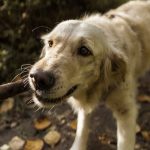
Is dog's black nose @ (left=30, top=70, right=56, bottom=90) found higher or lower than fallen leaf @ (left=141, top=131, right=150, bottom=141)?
higher

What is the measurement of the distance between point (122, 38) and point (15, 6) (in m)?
1.76

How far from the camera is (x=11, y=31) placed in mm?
5410

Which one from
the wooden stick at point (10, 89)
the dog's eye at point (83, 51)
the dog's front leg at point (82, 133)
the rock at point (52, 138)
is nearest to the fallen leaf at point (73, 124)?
the rock at point (52, 138)

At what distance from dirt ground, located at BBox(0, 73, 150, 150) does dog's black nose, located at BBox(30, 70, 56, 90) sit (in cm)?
157

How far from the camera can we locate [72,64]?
3.58 m

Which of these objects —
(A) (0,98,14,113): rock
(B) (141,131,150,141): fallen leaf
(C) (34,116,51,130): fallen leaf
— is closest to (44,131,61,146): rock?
(C) (34,116,51,130): fallen leaf

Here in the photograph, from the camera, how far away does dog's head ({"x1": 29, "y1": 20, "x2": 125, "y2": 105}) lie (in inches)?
135

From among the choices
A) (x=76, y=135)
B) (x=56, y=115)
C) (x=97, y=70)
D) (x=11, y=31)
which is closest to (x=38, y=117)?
(x=56, y=115)

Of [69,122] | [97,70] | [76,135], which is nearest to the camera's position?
[97,70]

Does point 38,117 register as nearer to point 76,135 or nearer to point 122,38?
point 76,135

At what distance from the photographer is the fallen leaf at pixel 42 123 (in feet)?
16.5

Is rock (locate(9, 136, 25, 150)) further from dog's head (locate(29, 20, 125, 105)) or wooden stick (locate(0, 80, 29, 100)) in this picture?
dog's head (locate(29, 20, 125, 105))

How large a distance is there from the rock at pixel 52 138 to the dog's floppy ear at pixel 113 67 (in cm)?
118

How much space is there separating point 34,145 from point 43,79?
1.67 meters
